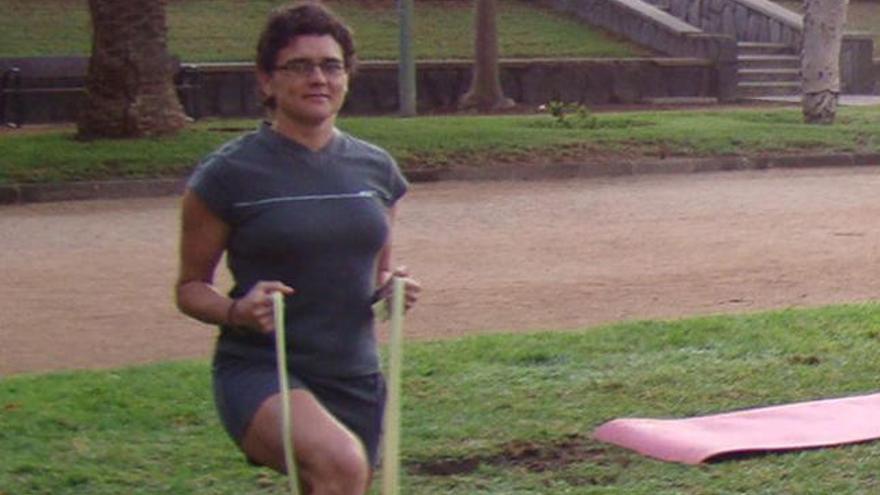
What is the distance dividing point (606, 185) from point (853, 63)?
17.1 metres

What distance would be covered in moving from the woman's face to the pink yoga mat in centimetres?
262

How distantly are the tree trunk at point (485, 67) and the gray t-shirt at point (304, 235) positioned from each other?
2217 centimetres

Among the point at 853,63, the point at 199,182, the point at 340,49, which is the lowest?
the point at 853,63

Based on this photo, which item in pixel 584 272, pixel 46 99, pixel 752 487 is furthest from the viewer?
pixel 46 99

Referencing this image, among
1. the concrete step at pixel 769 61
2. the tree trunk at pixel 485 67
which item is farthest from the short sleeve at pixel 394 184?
the concrete step at pixel 769 61

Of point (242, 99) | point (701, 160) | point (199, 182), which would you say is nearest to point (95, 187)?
point (701, 160)

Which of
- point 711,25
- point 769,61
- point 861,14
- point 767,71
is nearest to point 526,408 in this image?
point 767,71

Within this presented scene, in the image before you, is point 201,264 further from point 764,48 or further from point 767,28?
point 767,28

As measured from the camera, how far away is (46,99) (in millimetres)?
24984

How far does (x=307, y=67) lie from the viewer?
178 inches

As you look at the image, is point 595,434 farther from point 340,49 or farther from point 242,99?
point 242,99

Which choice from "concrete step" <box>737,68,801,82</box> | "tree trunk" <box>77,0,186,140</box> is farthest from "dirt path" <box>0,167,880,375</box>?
"concrete step" <box>737,68,801,82</box>

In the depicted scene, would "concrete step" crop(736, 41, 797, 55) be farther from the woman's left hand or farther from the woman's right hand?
the woman's right hand

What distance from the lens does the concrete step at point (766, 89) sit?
31.6 m
